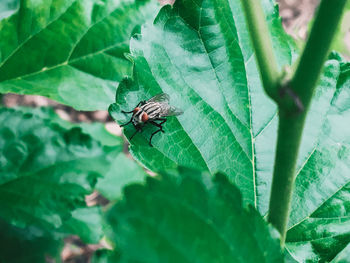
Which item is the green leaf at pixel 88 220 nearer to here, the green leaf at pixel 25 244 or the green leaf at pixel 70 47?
the green leaf at pixel 25 244

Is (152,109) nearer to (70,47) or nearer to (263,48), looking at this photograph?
(70,47)

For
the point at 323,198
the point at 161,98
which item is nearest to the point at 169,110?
the point at 161,98

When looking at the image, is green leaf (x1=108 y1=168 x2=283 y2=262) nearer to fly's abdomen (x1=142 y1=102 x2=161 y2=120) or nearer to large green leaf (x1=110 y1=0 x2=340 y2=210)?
large green leaf (x1=110 y1=0 x2=340 y2=210)

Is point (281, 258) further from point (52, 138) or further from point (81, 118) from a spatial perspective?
point (81, 118)

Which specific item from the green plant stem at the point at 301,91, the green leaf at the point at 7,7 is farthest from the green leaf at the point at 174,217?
the green leaf at the point at 7,7

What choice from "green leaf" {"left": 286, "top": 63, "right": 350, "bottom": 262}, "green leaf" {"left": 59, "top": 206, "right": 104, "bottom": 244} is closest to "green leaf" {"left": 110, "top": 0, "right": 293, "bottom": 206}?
"green leaf" {"left": 286, "top": 63, "right": 350, "bottom": 262}

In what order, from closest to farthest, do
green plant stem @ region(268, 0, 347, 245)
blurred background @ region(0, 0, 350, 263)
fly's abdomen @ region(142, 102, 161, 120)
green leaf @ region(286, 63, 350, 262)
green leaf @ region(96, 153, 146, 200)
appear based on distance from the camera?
green plant stem @ region(268, 0, 347, 245), green leaf @ region(286, 63, 350, 262), fly's abdomen @ region(142, 102, 161, 120), green leaf @ region(96, 153, 146, 200), blurred background @ region(0, 0, 350, 263)
